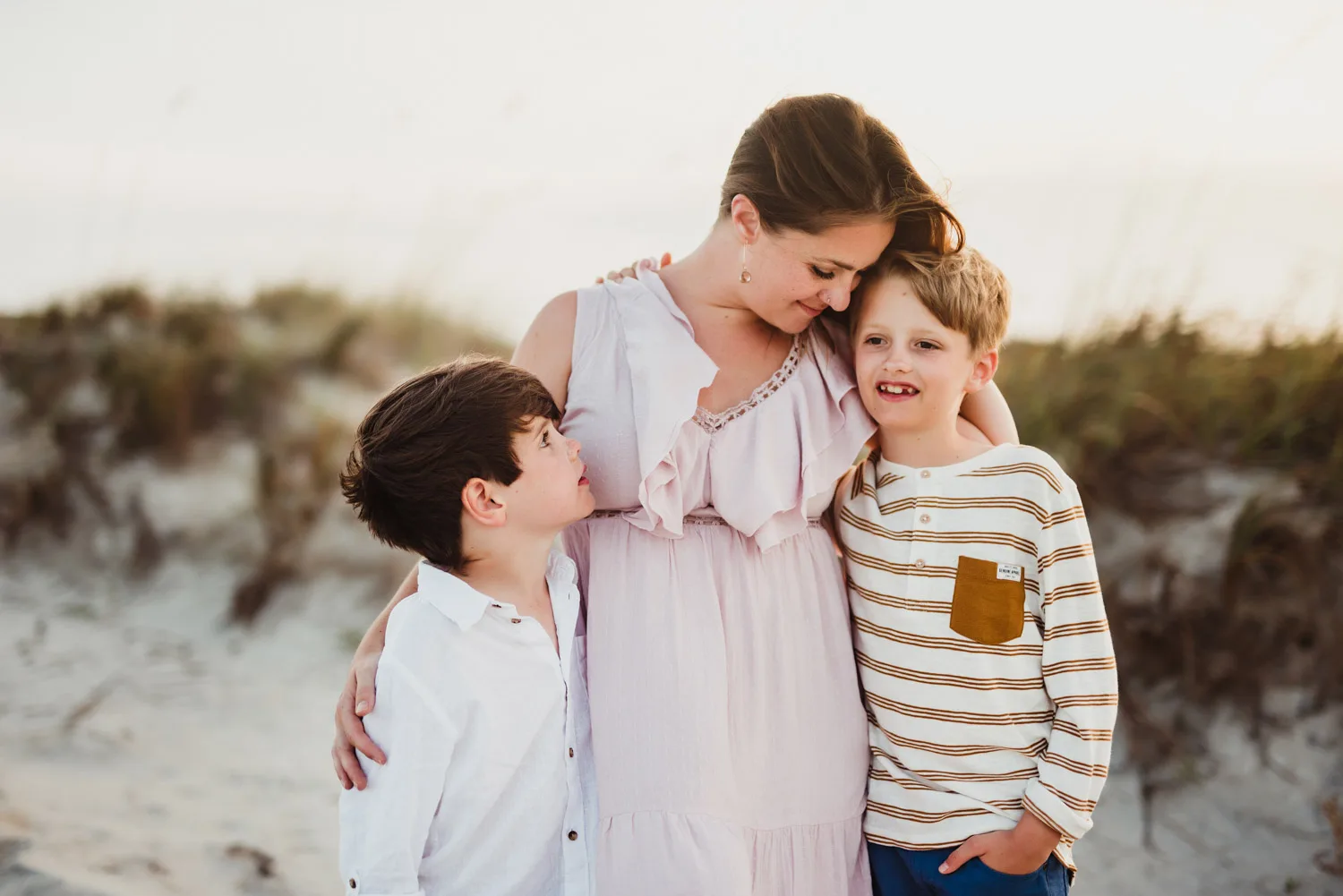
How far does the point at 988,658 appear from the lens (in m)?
1.83

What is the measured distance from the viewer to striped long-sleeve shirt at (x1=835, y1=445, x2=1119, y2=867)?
177 centimetres

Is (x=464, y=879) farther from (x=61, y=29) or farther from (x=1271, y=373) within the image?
(x=61, y=29)

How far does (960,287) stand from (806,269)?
279mm

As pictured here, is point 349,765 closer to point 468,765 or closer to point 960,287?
point 468,765

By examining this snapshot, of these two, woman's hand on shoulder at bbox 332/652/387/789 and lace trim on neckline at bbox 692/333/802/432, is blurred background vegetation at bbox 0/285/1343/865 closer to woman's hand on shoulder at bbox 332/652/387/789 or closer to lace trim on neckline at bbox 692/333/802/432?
lace trim on neckline at bbox 692/333/802/432

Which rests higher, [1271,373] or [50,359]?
[1271,373]

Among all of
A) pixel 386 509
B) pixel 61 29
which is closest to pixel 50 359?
pixel 61 29

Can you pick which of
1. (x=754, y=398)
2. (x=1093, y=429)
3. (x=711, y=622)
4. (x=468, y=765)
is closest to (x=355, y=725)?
(x=468, y=765)

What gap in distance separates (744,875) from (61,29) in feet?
22.8

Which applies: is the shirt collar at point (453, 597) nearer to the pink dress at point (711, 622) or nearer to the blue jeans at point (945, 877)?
the pink dress at point (711, 622)

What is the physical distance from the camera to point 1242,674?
3.54 meters

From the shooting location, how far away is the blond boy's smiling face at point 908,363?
6.33 ft

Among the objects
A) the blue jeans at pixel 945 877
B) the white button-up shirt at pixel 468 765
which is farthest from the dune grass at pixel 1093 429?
the white button-up shirt at pixel 468 765

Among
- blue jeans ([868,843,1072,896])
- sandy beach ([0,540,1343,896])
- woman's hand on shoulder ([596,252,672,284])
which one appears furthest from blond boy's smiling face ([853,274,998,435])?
sandy beach ([0,540,1343,896])
